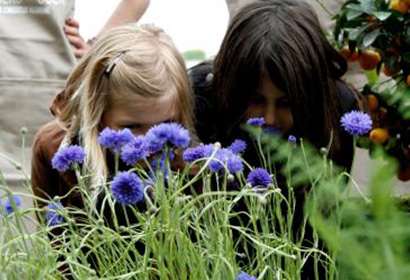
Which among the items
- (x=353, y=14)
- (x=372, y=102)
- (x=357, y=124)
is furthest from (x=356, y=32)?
(x=357, y=124)

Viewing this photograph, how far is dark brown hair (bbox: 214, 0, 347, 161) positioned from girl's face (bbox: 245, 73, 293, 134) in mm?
11

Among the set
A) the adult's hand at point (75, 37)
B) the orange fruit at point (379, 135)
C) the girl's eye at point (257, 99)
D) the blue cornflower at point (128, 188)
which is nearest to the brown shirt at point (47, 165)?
the girl's eye at point (257, 99)

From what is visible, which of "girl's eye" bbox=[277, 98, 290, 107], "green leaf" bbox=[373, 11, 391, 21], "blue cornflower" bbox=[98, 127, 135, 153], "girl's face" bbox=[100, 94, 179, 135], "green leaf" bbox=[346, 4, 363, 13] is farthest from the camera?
"green leaf" bbox=[346, 4, 363, 13]

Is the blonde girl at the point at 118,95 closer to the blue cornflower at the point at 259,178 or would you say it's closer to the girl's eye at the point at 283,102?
the girl's eye at the point at 283,102

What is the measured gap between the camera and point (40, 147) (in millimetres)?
1563

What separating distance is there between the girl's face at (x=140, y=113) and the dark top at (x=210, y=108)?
0.10 meters

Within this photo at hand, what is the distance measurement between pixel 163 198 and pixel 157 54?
868 millimetres

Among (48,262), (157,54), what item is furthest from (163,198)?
(157,54)

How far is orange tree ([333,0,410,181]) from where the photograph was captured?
1634 mm

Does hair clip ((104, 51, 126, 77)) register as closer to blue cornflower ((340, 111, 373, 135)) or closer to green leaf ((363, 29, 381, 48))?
green leaf ((363, 29, 381, 48))

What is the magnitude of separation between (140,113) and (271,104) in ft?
0.79

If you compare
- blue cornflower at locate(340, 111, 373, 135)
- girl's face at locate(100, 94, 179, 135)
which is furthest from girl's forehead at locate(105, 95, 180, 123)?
blue cornflower at locate(340, 111, 373, 135)

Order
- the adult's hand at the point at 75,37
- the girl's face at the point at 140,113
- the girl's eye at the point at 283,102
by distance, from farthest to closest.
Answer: the adult's hand at the point at 75,37 < the girl's eye at the point at 283,102 < the girl's face at the point at 140,113

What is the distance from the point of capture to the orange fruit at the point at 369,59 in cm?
169
